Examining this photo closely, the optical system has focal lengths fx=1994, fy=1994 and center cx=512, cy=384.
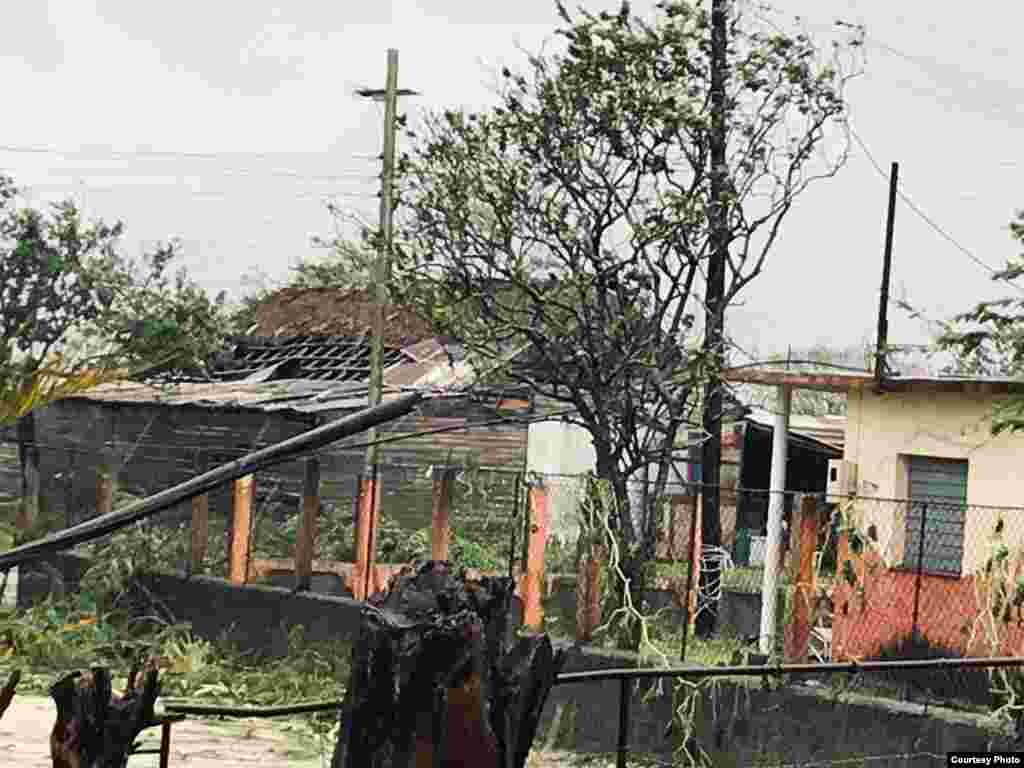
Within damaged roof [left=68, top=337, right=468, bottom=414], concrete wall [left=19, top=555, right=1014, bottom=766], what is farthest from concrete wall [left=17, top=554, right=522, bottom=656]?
damaged roof [left=68, top=337, right=468, bottom=414]

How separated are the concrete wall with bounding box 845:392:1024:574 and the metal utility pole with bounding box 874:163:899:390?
0.36 meters

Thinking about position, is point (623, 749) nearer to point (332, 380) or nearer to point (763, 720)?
point (763, 720)

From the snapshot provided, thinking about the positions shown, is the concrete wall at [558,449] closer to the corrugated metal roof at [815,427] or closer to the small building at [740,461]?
the small building at [740,461]

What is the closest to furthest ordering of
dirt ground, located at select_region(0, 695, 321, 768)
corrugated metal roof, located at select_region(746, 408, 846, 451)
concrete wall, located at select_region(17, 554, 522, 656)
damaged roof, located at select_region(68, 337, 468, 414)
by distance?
1. dirt ground, located at select_region(0, 695, 321, 768)
2. concrete wall, located at select_region(17, 554, 522, 656)
3. damaged roof, located at select_region(68, 337, 468, 414)
4. corrugated metal roof, located at select_region(746, 408, 846, 451)

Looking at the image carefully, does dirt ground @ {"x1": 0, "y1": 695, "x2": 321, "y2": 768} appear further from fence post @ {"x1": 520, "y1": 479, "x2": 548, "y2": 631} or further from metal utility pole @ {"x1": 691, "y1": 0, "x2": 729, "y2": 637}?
metal utility pole @ {"x1": 691, "y1": 0, "x2": 729, "y2": 637}

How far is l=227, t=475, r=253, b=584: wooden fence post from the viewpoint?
1972 centimetres

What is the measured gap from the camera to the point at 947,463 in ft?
61.5

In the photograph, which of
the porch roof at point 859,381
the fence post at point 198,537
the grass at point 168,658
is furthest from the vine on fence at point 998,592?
the fence post at point 198,537

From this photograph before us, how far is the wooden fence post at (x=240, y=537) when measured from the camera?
19.7m

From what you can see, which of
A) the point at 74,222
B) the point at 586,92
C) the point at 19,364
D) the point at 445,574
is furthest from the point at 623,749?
the point at 74,222

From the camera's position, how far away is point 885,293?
2266 centimetres

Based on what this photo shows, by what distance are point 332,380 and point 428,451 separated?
6.15 feet

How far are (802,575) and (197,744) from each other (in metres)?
4.73

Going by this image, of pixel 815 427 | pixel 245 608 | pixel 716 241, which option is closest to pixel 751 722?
pixel 245 608
